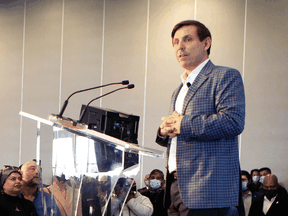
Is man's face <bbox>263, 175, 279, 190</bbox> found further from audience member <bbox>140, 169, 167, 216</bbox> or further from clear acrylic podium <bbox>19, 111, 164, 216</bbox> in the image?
clear acrylic podium <bbox>19, 111, 164, 216</bbox>

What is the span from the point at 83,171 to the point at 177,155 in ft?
1.13

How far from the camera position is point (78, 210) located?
1.11 meters

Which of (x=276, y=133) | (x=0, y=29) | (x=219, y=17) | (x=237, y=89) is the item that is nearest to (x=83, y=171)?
(x=237, y=89)

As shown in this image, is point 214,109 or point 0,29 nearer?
point 214,109

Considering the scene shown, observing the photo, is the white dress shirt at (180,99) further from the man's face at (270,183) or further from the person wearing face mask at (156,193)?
the man's face at (270,183)

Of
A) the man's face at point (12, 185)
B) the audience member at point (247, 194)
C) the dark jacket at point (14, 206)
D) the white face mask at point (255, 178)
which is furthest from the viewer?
the white face mask at point (255, 178)

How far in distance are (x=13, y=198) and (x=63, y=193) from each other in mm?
2338

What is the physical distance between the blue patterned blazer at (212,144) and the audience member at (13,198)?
239cm

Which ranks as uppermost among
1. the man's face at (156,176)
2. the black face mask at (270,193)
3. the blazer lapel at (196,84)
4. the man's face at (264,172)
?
the blazer lapel at (196,84)

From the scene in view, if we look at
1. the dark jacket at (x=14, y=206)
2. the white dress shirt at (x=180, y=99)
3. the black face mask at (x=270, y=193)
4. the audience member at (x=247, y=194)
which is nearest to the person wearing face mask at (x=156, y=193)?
the audience member at (x=247, y=194)

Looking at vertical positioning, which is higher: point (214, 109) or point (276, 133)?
point (214, 109)

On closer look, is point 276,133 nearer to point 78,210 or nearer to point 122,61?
point 122,61

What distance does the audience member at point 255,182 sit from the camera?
14.0ft

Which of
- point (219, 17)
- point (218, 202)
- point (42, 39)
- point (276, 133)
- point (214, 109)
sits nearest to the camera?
point (218, 202)
